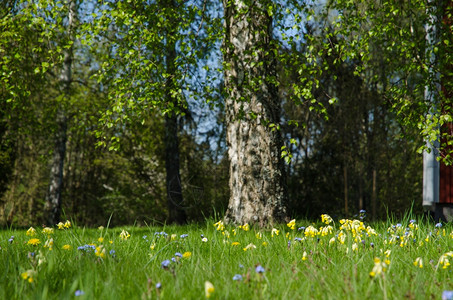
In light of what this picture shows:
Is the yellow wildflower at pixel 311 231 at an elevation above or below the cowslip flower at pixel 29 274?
above

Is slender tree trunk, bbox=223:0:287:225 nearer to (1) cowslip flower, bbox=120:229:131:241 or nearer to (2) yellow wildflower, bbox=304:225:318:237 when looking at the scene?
(1) cowslip flower, bbox=120:229:131:241

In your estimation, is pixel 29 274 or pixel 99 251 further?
pixel 99 251

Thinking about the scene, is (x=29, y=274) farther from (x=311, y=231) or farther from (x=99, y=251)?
(x=311, y=231)

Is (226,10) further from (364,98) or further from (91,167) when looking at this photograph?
(91,167)

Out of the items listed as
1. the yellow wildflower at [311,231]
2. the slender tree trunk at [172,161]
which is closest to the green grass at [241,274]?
the yellow wildflower at [311,231]

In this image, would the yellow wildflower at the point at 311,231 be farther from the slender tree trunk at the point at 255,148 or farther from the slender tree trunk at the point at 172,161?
the slender tree trunk at the point at 172,161

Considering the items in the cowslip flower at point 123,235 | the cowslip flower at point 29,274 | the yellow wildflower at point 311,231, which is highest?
the yellow wildflower at point 311,231

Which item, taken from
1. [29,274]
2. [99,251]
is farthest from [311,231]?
[29,274]

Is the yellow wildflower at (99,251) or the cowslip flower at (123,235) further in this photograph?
the cowslip flower at (123,235)

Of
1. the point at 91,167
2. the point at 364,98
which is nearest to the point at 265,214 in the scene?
the point at 364,98

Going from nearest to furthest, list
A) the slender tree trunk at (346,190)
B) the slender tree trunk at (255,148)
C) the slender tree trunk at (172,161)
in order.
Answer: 1. the slender tree trunk at (255,148)
2. the slender tree trunk at (172,161)
3. the slender tree trunk at (346,190)

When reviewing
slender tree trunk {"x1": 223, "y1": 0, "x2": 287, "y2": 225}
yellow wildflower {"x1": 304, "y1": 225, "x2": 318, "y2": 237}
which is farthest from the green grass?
slender tree trunk {"x1": 223, "y1": 0, "x2": 287, "y2": 225}

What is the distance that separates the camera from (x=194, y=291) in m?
2.09

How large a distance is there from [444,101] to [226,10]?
3.18m
